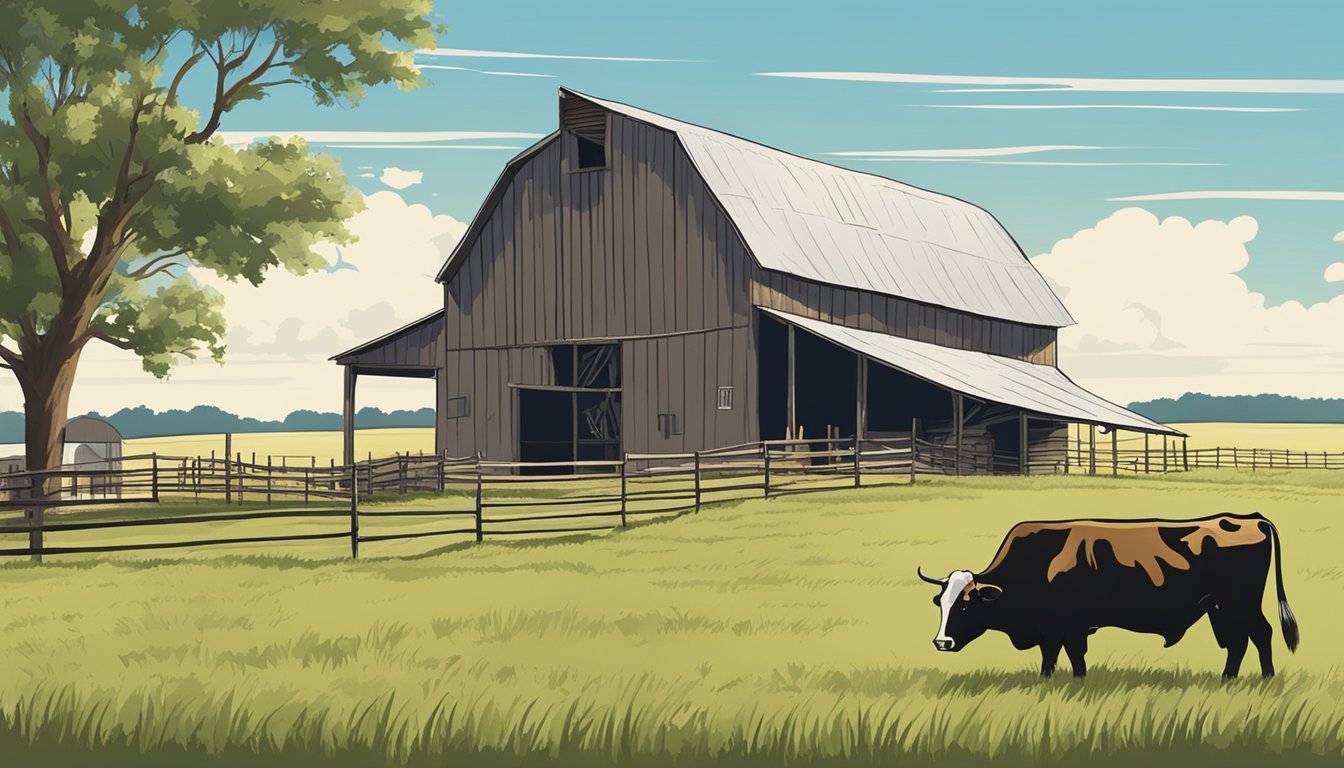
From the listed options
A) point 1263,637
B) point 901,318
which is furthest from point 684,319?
point 1263,637

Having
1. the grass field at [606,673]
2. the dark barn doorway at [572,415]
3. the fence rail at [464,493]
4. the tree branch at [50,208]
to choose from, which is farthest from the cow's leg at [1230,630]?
the tree branch at [50,208]

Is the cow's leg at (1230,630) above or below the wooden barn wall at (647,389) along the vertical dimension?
below

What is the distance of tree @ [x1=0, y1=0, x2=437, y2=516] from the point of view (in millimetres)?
31969

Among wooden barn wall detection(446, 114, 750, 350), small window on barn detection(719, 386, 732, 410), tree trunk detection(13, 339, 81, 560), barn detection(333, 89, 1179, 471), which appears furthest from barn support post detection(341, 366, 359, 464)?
small window on barn detection(719, 386, 732, 410)

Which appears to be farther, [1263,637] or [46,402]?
[46,402]

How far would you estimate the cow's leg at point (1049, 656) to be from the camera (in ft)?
30.0

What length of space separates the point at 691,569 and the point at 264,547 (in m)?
8.28

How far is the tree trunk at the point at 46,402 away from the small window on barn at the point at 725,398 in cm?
1487

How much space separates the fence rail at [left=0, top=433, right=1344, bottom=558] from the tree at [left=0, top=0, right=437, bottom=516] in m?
3.98

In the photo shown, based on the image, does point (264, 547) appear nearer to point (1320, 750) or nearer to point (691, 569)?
point (691, 569)

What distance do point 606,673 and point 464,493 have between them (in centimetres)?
2483

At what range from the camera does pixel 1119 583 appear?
345 inches

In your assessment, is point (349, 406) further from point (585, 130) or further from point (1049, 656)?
point (1049, 656)

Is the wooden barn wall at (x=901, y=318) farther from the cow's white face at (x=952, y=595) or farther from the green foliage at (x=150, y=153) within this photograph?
the cow's white face at (x=952, y=595)
